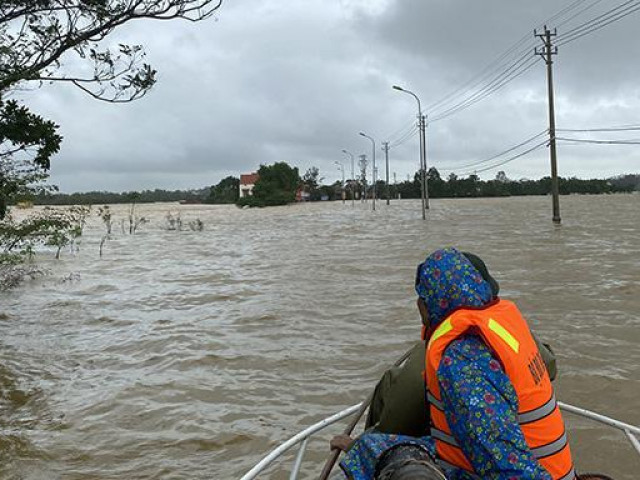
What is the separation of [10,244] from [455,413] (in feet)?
29.6

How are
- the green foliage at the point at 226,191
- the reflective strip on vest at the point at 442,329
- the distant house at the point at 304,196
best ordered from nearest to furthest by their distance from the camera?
the reflective strip on vest at the point at 442,329
the distant house at the point at 304,196
the green foliage at the point at 226,191

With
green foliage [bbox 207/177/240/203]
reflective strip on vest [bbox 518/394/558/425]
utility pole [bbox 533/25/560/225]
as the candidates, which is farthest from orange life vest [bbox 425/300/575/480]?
green foliage [bbox 207/177/240/203]

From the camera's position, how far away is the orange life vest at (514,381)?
6.90 feet

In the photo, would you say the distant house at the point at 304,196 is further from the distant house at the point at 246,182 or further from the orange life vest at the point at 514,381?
the orange life vest at the point at 514,381

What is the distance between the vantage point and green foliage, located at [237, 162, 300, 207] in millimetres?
104188

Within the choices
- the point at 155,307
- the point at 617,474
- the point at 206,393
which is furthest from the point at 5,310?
the point at 617,474

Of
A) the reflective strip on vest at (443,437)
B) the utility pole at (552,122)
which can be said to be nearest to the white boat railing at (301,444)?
the reflective strip on vest at (443,437)

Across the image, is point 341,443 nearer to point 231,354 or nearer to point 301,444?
point 301,444

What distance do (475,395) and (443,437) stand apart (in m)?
0.35

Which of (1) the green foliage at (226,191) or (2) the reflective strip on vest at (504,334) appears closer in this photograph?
(2) the reflective strip on vest at (504,334)

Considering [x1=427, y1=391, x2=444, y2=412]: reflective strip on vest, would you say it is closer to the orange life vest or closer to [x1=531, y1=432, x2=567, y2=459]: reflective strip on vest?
the orange life vest

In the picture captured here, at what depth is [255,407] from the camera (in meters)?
6.55

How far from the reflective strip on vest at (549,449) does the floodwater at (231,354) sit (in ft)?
10.3

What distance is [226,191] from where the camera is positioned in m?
139
